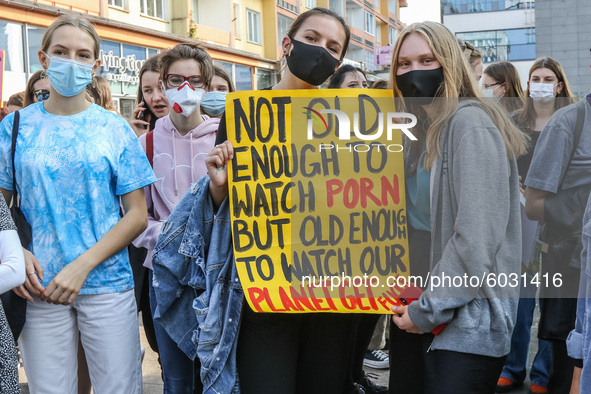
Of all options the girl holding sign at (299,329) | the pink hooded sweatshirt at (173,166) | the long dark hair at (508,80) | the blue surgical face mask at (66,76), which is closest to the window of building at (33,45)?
the long dark hair at (508,80)

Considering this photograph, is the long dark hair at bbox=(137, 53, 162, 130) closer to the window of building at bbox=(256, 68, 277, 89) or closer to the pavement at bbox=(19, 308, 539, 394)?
the pavement at bbox=(19, 308, 539, 394)

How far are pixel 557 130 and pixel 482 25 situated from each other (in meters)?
37.5

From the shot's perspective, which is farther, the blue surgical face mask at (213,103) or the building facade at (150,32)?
the building facade at (150,32)

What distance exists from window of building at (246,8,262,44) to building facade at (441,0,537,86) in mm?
14048

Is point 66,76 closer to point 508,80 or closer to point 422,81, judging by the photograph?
point 422,81

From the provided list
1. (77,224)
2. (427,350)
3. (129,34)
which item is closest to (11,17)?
(129,34)

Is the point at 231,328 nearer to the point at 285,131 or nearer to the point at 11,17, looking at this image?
the point at 285,131

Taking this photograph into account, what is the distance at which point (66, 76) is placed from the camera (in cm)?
268

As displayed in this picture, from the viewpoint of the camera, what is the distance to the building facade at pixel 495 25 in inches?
1453

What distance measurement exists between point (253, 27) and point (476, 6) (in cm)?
1750

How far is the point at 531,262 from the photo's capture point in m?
4.17

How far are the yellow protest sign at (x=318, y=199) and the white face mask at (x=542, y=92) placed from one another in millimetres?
2688

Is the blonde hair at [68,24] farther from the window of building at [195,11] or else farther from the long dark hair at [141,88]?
the window of building at [195,11]

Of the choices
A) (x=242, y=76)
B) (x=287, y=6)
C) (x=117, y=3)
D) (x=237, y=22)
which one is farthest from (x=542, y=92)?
(x=287, y=6)
